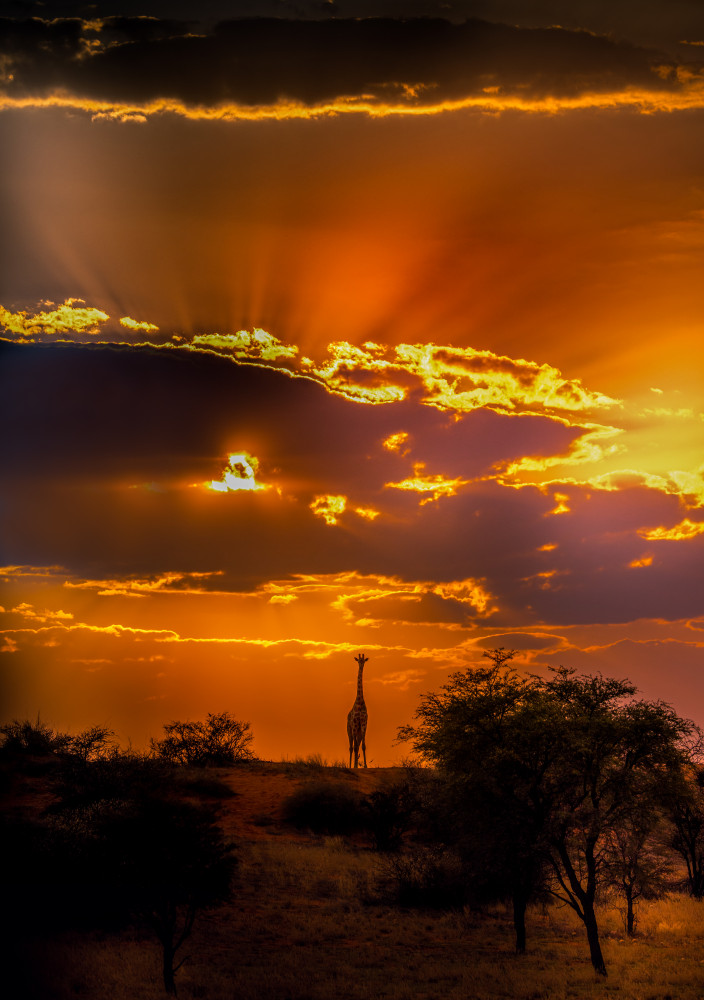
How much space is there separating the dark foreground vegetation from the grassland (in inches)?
4.4

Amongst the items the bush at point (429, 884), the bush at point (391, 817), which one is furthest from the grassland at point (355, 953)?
the bush at point (391, 817)

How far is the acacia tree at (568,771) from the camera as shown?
2492 cm

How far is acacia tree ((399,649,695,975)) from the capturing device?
24.9 m

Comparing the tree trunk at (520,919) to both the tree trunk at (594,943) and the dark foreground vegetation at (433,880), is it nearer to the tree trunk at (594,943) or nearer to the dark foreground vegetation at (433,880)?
the dark foreground vegetation at (433,880)

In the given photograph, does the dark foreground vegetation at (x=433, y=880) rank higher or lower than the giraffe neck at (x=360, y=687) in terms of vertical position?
lower

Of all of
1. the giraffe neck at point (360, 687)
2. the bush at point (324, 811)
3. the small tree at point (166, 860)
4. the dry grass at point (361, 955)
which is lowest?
the dry grass at point (361, 955)

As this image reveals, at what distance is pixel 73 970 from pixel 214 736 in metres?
44.5

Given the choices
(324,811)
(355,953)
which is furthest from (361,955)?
(324,811)

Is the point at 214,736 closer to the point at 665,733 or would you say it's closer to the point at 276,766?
the point at 276,766

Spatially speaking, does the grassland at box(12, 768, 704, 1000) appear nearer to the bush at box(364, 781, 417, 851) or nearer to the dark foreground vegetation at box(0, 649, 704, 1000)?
the dark foreground vegetation at box(0, 649, 704, 1000)

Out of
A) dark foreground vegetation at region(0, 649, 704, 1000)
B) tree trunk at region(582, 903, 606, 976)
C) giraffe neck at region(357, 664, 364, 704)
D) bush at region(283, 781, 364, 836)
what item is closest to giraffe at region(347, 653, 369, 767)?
giraffe neck at region(357, 664, 364, 704)

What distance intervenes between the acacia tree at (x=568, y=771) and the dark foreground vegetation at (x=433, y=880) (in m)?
0.06

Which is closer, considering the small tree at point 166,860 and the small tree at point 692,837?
the small tree at point 166,860

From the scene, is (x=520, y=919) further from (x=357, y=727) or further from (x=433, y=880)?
(x=357, y=727)
